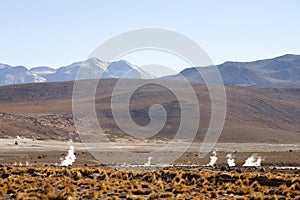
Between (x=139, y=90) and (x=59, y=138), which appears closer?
(x=59, y=138)

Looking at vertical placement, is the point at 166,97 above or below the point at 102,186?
above

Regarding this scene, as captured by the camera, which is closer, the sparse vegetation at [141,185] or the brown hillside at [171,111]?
the sparse vegetation at [141,185]

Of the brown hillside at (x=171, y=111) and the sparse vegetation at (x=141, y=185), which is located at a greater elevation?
the brown hillside at (x=171, y=111)

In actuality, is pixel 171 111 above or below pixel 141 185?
above

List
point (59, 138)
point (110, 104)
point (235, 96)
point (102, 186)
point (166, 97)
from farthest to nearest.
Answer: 1. point (235, 96)
2. point (166, 97)
3. point (110, 104)
4. point (59, 138)
5. point (102, 186)

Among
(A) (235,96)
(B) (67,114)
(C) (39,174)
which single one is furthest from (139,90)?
(C) (39,174)

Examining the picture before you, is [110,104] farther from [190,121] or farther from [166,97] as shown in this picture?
[190,121]

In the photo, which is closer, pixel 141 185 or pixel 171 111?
pixel 141 185

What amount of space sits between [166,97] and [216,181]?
5569 inches

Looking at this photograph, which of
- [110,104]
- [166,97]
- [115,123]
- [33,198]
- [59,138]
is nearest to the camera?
[33,198]

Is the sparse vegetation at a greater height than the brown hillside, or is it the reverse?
the brown hillside

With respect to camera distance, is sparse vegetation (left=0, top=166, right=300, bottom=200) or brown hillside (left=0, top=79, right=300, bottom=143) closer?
sparse vegetation (left=0, top=166, right=300, bottom=200)

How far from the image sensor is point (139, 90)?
18738cm

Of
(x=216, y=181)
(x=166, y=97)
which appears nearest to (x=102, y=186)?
(x=216, y=181)
